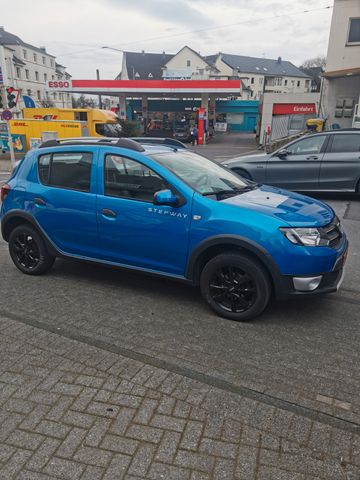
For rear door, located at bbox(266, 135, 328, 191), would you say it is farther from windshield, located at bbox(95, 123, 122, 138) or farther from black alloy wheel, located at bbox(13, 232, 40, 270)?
windshield, located at bbox(95, 123, 122, 138)

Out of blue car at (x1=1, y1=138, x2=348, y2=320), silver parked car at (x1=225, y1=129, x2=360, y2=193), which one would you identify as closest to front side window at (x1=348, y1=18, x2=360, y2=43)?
silver parked car at (x1=225, y1=129, x2=360, y2=193)

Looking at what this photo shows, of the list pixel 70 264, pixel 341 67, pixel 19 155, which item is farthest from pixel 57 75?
pixel 70 264

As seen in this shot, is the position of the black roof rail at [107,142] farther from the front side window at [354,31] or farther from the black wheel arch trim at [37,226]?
the front side window at [354,31]

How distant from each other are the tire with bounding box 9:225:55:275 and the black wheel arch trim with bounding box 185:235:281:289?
203cm

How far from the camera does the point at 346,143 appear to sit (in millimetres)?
8750

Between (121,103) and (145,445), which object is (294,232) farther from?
(121,103)

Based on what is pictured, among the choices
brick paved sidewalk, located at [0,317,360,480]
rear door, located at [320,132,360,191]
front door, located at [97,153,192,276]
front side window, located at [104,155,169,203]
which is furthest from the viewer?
rear door, located at [320,132,360,191]

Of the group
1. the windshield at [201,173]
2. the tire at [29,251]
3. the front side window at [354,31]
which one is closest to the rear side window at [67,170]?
the tire at [29,251]

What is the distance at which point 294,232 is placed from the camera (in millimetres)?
3414

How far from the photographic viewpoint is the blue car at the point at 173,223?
3.46 m

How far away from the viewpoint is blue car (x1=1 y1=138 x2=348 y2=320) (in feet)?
11.3

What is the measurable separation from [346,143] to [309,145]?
0.80 metres

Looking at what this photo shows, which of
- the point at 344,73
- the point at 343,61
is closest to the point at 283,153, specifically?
the point at 344,73

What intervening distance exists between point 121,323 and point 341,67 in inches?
987
